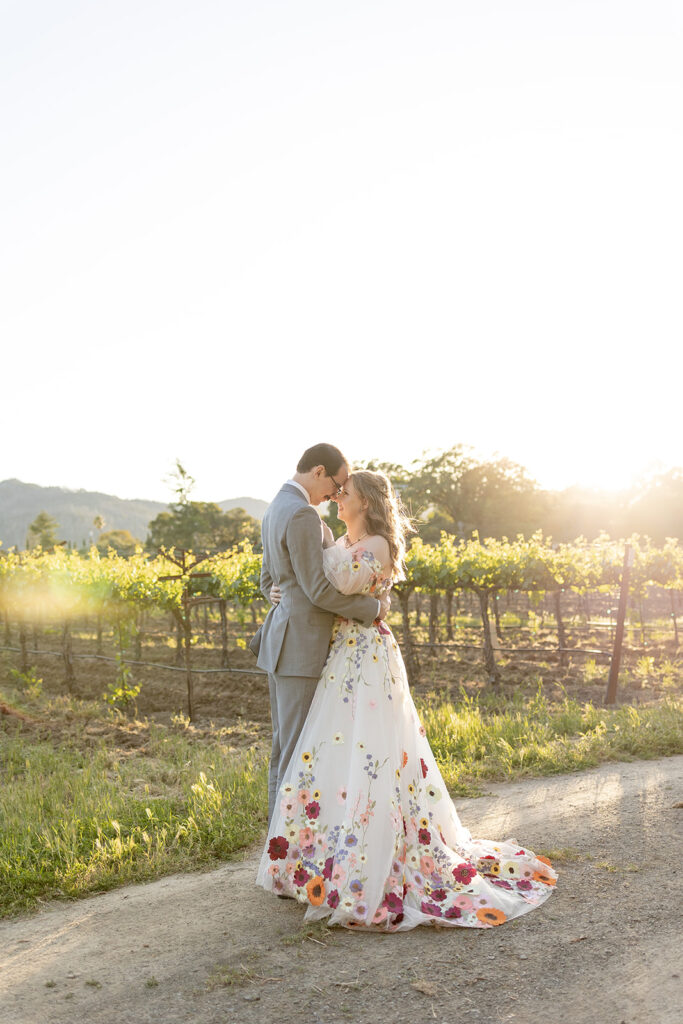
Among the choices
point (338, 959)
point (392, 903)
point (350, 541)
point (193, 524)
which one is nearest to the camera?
point (338, 959)

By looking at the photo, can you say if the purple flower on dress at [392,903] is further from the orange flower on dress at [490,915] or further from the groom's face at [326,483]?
the groom's face at [326,483]

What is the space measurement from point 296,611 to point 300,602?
4 cm

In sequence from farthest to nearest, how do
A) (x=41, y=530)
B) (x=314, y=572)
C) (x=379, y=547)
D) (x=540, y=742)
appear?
(x=41, y=530), (x=540, y=742), (x=379, y=547), (x=314, y=572)

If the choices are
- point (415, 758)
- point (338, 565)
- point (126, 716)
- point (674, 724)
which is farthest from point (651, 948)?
point (126, 716)

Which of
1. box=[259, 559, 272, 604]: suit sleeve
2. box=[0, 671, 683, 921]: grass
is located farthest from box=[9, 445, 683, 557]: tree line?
box=[259, 559, 272, 604]: suit sleeve

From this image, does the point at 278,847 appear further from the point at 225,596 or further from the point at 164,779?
the point at 225,596

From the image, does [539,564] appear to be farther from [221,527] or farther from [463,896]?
[221,527]

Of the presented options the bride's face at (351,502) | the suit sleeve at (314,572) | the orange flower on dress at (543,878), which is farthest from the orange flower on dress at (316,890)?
the bride's face at (351,502)

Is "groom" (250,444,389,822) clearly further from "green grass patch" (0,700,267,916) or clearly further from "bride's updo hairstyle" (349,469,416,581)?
"green grass patch" (0,700,267,916)

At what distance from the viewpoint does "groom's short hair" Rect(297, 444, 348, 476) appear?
3619mm

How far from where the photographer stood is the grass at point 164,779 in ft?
13.7

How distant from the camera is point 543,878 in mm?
3652

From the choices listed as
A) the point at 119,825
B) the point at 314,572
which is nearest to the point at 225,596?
the point at 119,825

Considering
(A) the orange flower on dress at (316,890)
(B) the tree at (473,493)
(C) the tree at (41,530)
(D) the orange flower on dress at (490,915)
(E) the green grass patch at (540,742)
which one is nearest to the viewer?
(D) the orange flower on dress at (490,915)
